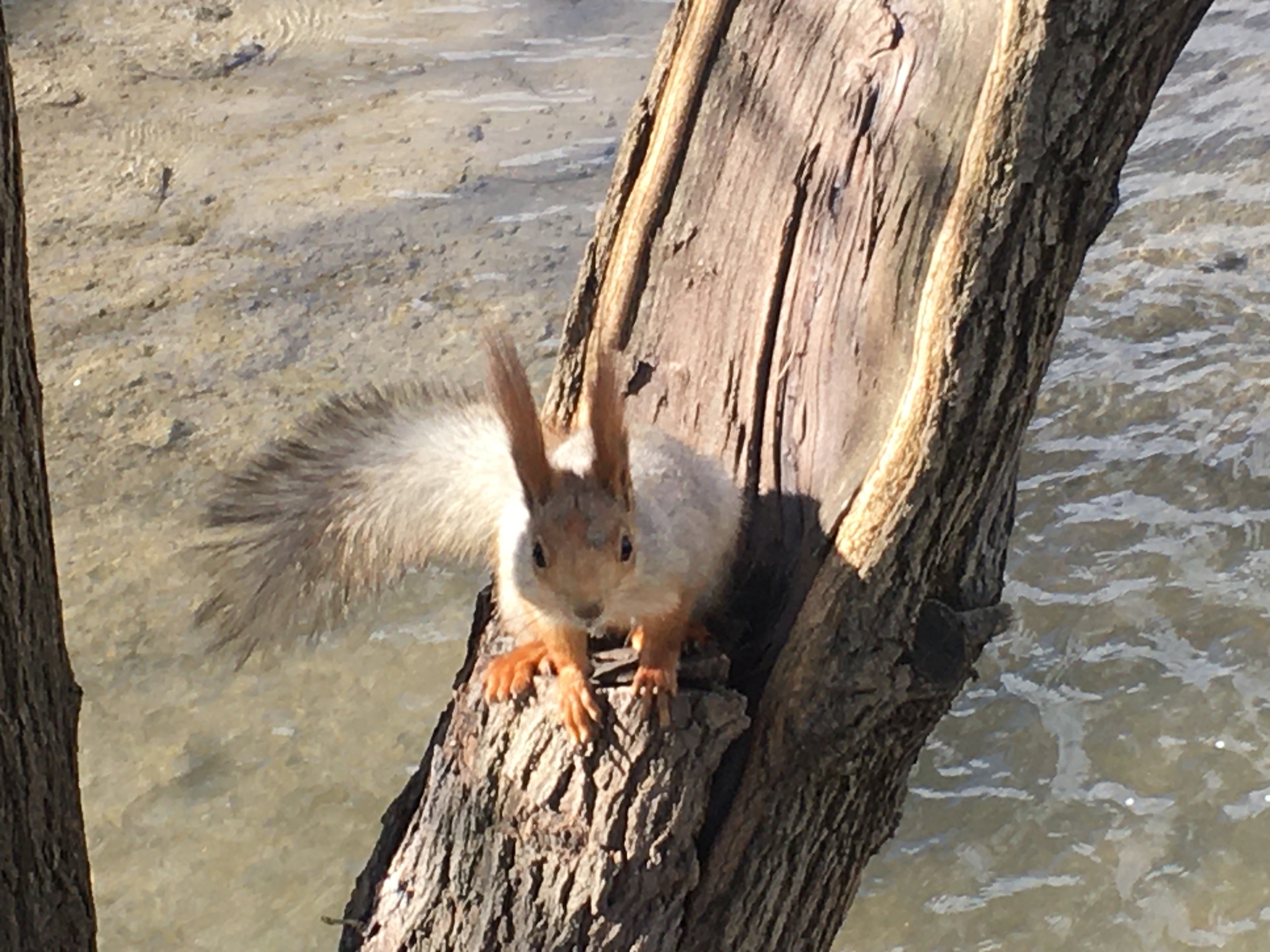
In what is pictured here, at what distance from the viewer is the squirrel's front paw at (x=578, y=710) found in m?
1.36

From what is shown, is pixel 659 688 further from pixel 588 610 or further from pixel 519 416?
pixel 519 416

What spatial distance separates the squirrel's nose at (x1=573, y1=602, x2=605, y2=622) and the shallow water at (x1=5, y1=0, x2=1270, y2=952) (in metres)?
1.13

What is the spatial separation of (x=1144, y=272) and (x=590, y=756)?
8.99ft

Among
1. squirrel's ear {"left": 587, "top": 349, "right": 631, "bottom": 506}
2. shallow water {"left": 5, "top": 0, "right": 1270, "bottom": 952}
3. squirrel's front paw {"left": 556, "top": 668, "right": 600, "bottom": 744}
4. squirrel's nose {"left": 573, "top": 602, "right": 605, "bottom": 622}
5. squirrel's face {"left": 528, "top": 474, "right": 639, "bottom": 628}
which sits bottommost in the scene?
shallow water {"left": 5, "top": 0, "right": 1270, "bottom": 952}

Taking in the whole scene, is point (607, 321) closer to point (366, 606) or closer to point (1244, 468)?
point (366, 606)

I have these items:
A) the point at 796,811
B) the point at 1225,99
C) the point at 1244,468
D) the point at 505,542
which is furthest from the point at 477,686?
the point at 1225,99

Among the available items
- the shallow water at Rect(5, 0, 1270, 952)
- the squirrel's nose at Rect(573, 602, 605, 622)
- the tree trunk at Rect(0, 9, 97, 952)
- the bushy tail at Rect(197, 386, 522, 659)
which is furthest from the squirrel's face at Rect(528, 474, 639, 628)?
the shallow water at Rect(5, 0, 1270, 952)

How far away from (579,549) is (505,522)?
19 cm

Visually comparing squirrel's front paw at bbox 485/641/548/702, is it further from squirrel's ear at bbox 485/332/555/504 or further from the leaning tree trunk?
squirrel's ear at bbox 485/332/555/504

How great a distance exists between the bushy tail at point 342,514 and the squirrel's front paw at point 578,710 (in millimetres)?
309

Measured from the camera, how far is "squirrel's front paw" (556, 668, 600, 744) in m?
1.36

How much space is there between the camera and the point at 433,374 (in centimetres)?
331

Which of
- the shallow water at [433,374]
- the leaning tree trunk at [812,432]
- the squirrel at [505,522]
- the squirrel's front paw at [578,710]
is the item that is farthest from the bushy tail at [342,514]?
the shallow water at [433,374]

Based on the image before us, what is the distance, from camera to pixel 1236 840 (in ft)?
7.95
